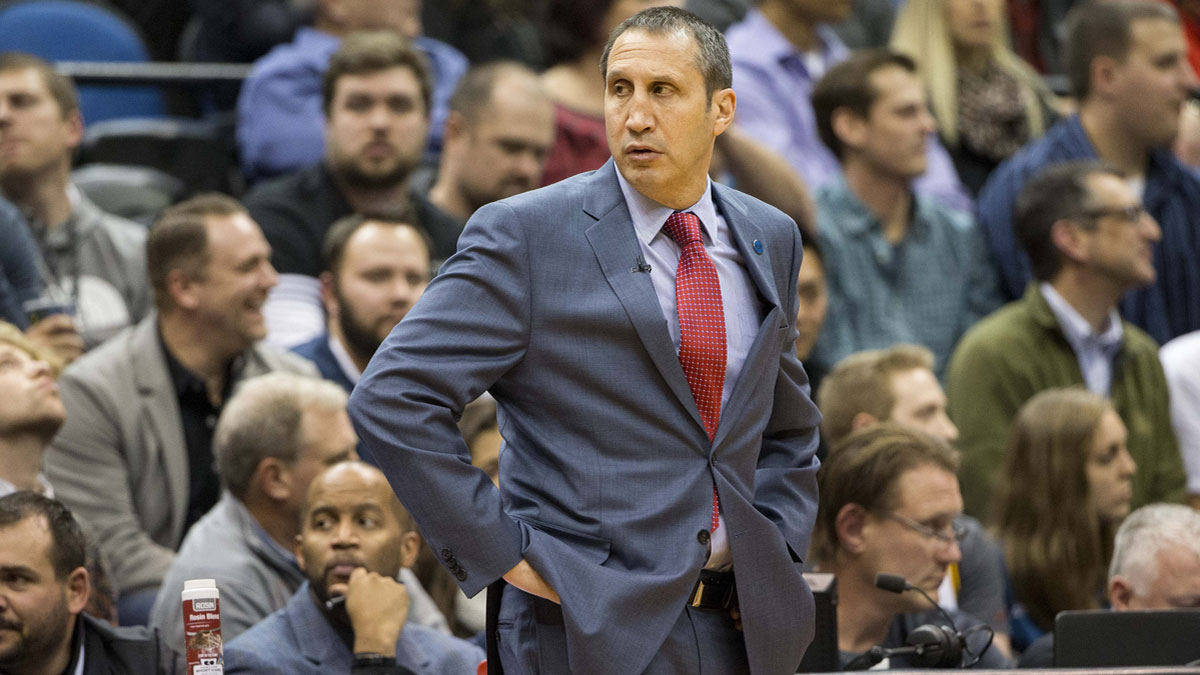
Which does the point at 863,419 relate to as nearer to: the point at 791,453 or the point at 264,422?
the point at 264,422

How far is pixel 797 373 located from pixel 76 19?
4.65m

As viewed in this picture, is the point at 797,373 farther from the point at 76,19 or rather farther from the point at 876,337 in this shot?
the point at 76,19

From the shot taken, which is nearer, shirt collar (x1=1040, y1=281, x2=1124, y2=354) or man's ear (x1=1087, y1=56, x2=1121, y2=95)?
shirt collar (x1=1040, y1=281, x2=1124, y2=354)

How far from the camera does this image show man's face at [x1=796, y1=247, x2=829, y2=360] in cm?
459

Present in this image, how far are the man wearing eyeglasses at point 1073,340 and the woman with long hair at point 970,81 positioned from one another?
38.7 inches

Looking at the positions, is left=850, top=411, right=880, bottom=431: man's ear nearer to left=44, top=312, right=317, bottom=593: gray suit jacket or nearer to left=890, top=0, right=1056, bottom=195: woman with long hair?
left=44, top=312, right=317, bottom=593: gray suit jacket

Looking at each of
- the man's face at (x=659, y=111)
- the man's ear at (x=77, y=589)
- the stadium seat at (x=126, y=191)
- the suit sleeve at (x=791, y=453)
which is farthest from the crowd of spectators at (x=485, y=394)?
the man's face at (x=659, y=111)

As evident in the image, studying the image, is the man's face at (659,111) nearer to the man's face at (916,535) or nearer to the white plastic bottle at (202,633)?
the white plastic bottle at (202,633)

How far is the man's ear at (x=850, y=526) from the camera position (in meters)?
3.54

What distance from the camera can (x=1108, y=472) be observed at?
13.9 ft

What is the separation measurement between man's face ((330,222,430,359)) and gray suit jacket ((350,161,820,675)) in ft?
7.82

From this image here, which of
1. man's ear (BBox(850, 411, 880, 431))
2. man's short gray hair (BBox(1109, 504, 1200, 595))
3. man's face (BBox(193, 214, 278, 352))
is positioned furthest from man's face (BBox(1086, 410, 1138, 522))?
man's face (BBox(193, 214, 278, 352))

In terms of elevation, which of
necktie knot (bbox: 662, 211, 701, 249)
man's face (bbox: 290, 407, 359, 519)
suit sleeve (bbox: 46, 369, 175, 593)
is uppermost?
necktie knot (bbox: 662, 211, 701, 249)

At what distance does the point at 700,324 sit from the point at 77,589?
142 cm
